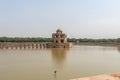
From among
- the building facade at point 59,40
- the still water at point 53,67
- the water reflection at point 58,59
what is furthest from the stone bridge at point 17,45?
the still water at point 53,67

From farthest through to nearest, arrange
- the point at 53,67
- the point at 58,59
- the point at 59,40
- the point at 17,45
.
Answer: the point at 59,40 < the point at 17,45 < the point at 58,59 < the point at 53,67

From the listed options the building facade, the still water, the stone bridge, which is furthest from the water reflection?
the stone bridge

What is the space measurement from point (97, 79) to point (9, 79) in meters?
6.62

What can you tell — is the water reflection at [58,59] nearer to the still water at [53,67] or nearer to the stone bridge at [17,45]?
the still water at [53,67]

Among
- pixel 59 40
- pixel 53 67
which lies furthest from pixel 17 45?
pixel 53 67

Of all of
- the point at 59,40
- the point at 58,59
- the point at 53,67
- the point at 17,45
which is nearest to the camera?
the point at 53,67

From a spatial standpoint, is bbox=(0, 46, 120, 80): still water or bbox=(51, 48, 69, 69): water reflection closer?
bbox=(0, 46, 120, 80): still water

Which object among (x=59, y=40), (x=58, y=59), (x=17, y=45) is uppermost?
(x=59, y=40)

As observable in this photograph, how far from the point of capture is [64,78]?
10.1 meters

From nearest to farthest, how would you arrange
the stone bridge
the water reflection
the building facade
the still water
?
the still water < the water reflection < the building facade < the stone bridge

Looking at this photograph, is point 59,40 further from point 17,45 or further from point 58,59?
point 58,59

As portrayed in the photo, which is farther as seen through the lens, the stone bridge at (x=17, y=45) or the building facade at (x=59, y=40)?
the stone bridge at (x=17, y=45)

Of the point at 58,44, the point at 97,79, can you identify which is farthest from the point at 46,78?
the point at 58,44

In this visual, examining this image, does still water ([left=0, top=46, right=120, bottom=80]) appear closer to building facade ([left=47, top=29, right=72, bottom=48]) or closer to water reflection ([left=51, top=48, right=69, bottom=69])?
water reflection ([left=51, top=48, right=69, bottom=69])
